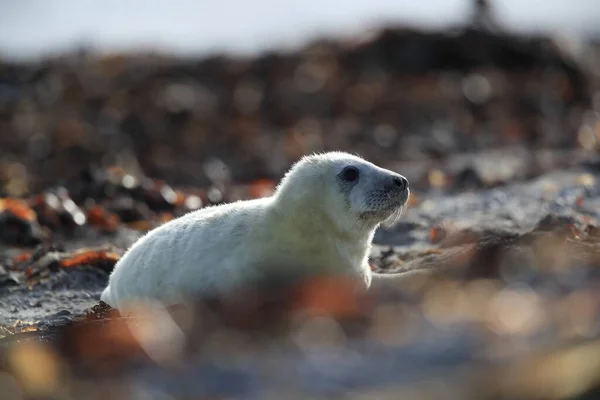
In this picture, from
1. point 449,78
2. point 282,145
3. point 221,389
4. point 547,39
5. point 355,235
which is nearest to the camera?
point 221,389

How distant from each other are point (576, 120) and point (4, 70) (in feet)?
48.6

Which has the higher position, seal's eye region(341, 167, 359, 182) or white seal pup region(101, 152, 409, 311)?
seal's eye region(341, 167, 359, 182)

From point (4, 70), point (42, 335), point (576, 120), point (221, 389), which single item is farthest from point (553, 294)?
point (4, 70)

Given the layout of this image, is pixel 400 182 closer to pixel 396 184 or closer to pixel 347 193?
pixel 396 184

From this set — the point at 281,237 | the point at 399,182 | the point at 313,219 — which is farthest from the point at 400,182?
the point at 281,237

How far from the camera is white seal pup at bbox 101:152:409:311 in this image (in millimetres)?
5926

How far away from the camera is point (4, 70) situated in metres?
25.3

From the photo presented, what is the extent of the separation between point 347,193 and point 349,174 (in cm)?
16

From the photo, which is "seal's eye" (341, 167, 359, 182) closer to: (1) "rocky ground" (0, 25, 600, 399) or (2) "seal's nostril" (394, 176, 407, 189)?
(2) "seal's nostril" (394, 176, 407, 189)

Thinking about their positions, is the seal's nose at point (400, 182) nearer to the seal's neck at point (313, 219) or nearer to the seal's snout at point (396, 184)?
the seal's snout at point (396, 184)

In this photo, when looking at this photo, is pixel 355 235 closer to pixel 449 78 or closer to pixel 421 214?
pixel 421 214

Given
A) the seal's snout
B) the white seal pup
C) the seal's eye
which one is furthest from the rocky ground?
the seal's eye

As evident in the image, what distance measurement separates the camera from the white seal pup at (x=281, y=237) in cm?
593

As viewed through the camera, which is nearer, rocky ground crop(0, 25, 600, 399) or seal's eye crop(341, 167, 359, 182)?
rocky ground crop(0, 25, 600, 399)
